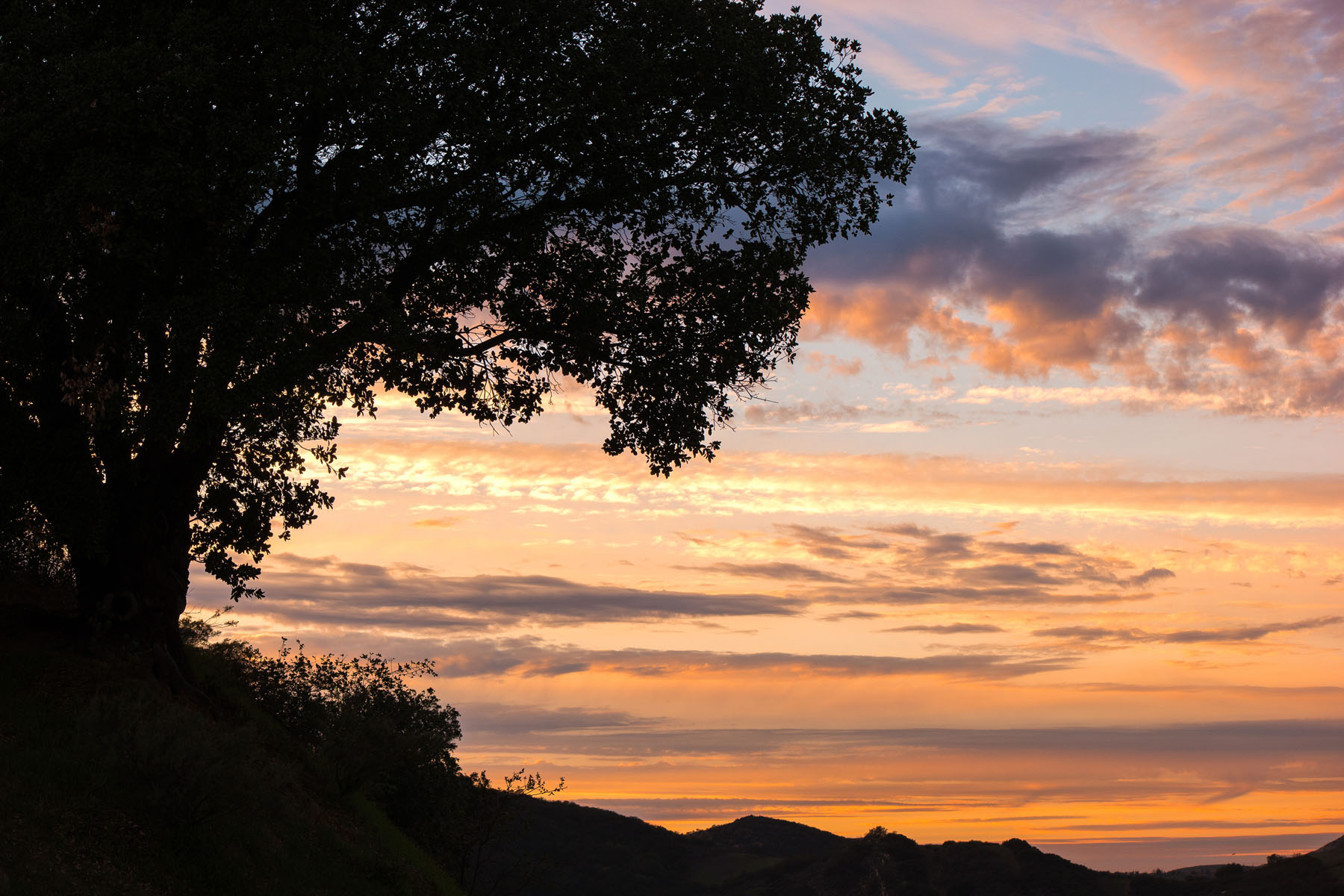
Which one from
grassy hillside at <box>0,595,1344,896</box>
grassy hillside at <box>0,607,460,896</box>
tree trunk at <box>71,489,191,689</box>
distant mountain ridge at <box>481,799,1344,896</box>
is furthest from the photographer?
distant mountain ridge at <box>481,799,1344,896</box>

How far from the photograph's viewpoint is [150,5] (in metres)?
19.8

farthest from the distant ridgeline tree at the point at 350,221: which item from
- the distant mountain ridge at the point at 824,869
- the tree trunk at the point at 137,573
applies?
the distant mountain ridge at the point at 824,869

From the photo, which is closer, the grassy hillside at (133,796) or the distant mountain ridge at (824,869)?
the grassy hillside at (133,796)

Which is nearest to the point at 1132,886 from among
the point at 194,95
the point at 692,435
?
the point at 692,435

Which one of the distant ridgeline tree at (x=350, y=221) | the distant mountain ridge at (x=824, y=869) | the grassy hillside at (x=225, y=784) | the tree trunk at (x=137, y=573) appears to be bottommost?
the distant mountain ridge at (x=824, y=869)

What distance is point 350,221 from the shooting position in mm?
20938

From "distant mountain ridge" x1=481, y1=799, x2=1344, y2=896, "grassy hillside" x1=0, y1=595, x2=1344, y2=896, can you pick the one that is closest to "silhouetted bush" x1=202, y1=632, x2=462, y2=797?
"grassy hillside" x1=0, y1=595, x2=1344, y2=896

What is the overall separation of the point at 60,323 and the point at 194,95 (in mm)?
5417

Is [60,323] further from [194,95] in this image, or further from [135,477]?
[194,95]

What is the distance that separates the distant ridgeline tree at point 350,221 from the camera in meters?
17.9

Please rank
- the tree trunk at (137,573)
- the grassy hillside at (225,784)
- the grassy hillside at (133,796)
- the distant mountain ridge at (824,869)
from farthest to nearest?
the distant mountain ridge at (824,869)
the tree trunk at (137,573)
the grassy hillside at (225,784)
the grassy hillside at (133,796)

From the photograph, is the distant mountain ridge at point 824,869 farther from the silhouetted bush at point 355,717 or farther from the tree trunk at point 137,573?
the tree trunk at point 137,573

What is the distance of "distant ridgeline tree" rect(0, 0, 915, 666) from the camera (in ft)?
58.6

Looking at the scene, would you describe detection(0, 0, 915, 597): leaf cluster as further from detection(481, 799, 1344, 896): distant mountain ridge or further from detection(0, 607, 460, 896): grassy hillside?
detection(481, 799, 1344, 896): distant mountain ridge
